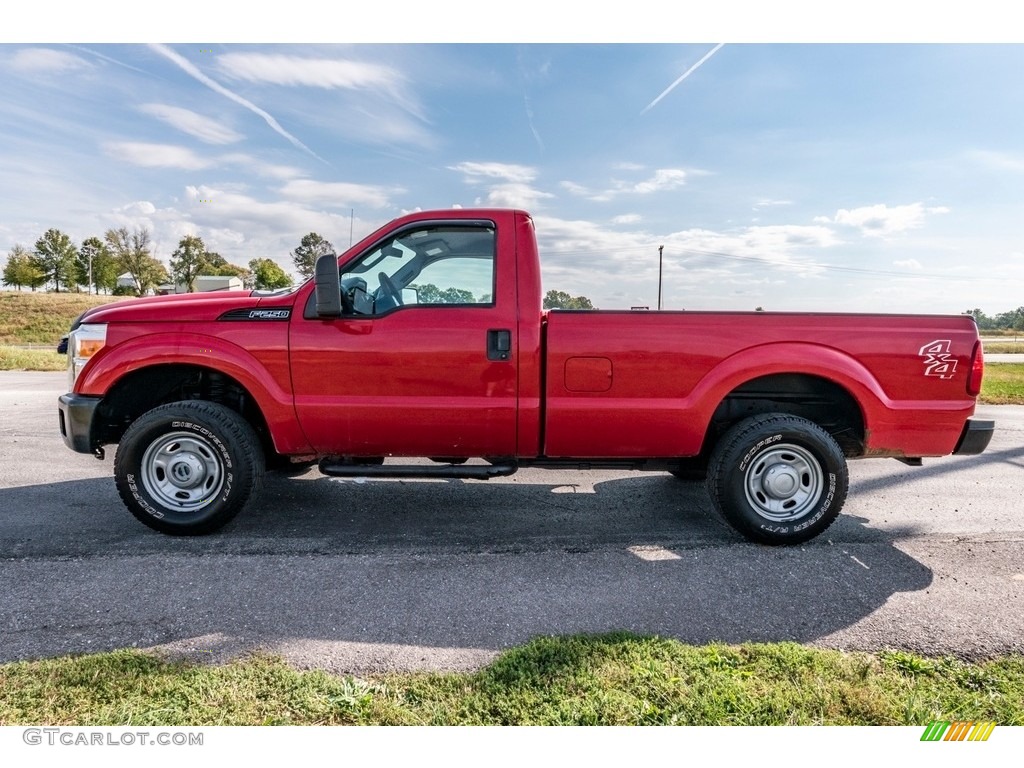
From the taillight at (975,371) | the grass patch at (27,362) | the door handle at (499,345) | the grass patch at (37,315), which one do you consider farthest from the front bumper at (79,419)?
the grass patch at (37,315)

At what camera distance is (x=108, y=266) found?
72812mm

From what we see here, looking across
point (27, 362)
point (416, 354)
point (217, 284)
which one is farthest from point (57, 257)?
point (416, 354)

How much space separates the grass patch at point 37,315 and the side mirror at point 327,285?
45.0m

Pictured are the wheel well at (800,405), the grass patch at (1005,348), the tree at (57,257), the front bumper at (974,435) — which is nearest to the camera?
the front bumper at (974,435)

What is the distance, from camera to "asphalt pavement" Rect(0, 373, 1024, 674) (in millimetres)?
2834

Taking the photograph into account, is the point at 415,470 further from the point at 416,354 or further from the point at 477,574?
the point at 477,574

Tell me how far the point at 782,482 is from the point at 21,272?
293 ft

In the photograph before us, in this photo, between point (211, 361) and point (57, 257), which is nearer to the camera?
point (211, 361)

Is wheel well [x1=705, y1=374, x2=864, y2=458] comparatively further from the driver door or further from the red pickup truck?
the driver door

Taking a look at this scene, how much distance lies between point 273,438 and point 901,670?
142 inches

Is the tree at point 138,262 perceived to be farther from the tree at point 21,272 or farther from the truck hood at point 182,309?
the truck hood at point 182,309

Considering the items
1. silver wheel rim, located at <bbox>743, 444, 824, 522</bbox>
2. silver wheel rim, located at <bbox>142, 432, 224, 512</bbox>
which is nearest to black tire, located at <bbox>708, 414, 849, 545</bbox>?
silver wheel rim, located at <bbox>743, 444, 824, 522</bbox>

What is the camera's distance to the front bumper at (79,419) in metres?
4.03
